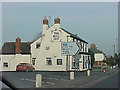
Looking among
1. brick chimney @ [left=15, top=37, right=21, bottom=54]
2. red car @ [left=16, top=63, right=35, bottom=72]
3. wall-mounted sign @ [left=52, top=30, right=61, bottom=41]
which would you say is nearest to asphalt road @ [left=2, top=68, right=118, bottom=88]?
red car @ [left=16, top=63, right=35, bottom=72]

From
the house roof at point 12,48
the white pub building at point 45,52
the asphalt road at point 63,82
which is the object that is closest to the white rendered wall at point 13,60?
the white pub building at point 45,52

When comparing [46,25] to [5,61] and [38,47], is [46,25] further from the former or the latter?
[5,61]

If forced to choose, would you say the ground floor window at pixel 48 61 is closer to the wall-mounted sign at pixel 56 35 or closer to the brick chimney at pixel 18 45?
the wall-mounted sign at pixel 56 35

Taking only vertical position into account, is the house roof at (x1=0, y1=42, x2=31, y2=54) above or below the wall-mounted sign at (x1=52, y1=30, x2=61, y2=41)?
below

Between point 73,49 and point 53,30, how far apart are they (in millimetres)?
3083

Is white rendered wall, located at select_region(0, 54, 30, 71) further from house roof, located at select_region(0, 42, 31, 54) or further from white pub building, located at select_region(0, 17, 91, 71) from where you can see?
house roof, located at select_region(0, 42, 31, 54)

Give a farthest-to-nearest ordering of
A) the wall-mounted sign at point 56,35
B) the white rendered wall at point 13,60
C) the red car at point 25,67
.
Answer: the wall-mounted sign at point 56,35 < the red car at point 25,67 < the white rendered wall at point 13,60

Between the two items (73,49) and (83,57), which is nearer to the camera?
(73,49)

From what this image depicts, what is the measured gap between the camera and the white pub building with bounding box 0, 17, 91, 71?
14.3 metres

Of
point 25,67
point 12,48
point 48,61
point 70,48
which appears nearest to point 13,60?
point 25,67

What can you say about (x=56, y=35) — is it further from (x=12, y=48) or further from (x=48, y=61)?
(x=12, y=48)

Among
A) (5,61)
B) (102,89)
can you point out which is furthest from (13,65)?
(102,89)

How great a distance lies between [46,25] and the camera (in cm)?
1526

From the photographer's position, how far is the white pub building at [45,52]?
1431 cm
